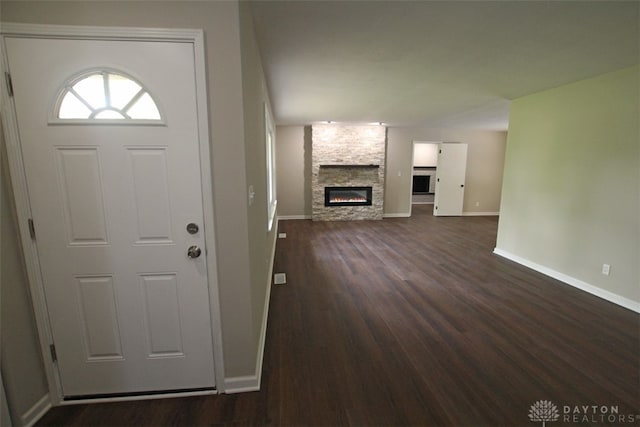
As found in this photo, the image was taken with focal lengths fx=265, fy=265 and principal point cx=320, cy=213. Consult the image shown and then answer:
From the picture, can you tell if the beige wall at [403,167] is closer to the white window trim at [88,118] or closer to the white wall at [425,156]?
the white wall at [425,156]

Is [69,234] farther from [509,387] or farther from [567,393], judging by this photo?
[567,393]

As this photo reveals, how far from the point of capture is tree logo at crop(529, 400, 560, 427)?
5.08 ft

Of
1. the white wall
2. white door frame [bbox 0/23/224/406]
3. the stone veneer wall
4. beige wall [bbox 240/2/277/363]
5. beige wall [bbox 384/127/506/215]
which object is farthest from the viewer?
the white wall

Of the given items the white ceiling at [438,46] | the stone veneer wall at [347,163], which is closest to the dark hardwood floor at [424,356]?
the white ceiling at [438,46]

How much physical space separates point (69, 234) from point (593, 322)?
4.23m

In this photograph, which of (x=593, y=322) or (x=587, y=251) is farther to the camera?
(x=587, y=251)

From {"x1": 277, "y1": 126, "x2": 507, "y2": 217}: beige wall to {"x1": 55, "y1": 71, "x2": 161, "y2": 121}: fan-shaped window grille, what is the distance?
546cm

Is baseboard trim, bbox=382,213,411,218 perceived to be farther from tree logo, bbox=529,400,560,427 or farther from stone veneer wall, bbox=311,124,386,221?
tree logo, bbox=529,400,560,427

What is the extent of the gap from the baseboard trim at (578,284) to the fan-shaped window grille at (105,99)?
14.9 ft

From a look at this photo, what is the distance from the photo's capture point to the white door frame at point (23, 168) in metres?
1.35

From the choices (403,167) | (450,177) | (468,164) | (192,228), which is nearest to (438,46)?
(192,228)

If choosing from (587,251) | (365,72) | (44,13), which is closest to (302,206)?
(365,72)

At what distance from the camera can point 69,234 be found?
151 cm

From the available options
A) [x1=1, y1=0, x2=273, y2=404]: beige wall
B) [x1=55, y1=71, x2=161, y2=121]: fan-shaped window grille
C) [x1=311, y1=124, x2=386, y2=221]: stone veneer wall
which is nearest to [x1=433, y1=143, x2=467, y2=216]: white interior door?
[x1=311, y1=124, x2=386, y2=221]: stone veneer wall
